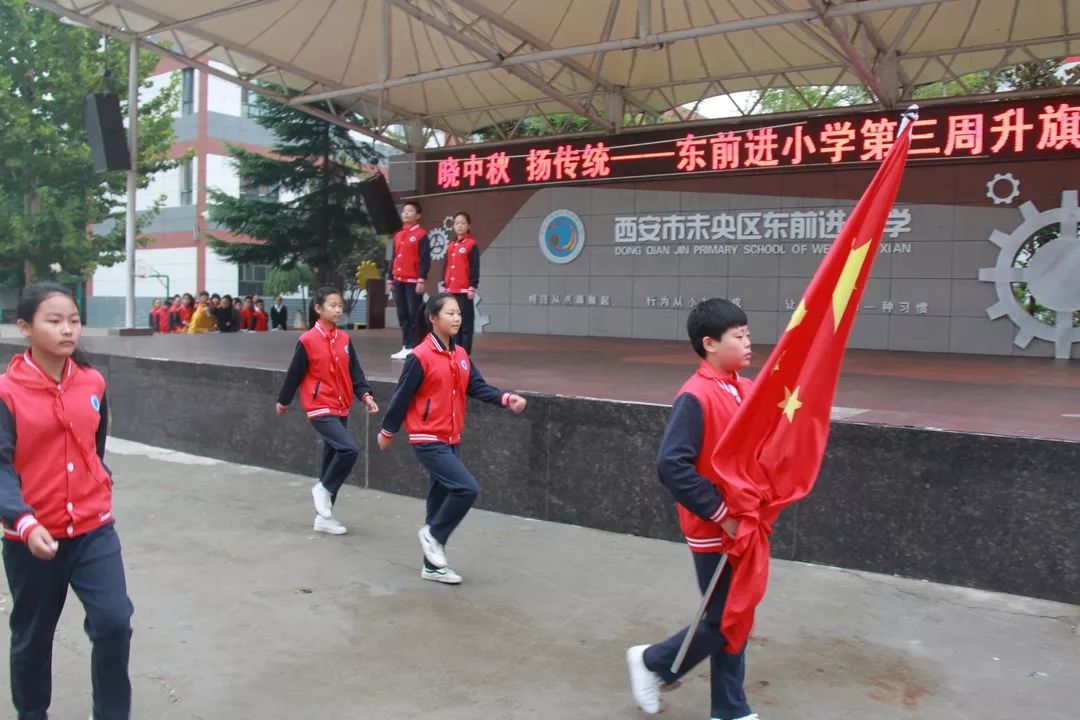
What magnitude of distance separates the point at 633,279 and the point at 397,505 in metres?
8.75

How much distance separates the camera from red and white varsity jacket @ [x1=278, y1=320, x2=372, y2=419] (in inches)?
245

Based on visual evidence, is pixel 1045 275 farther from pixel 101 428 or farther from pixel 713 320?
pixel 101 428

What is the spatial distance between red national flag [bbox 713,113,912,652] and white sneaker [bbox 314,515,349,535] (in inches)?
145

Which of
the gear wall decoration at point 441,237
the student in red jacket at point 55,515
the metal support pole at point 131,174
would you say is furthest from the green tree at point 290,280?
the student in red jacket at point 55,515

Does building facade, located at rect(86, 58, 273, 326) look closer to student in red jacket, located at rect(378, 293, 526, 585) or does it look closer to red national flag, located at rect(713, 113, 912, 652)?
student in red jacket, located at rect(378, 293, 526, 585)

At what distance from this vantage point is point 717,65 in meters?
14.6

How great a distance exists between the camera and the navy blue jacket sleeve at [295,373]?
6.20 m

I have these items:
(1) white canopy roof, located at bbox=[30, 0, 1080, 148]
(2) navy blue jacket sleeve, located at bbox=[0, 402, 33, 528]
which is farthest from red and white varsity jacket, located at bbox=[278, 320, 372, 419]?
(1) white canopy roof, located at bbox=[30, 0, 1080, 148]

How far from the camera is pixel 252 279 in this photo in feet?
113

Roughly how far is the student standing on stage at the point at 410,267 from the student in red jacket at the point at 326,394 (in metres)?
3.11

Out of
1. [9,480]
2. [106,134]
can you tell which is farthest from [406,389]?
[106,134]

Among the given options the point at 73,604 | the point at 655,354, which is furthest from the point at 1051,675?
the point at 655,354

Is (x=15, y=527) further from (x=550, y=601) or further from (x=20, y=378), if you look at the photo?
(x=550, y=601)

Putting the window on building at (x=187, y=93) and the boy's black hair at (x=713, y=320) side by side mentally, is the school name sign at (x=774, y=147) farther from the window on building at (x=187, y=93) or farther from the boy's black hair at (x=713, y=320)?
the window on building at (x=187, y=93)
